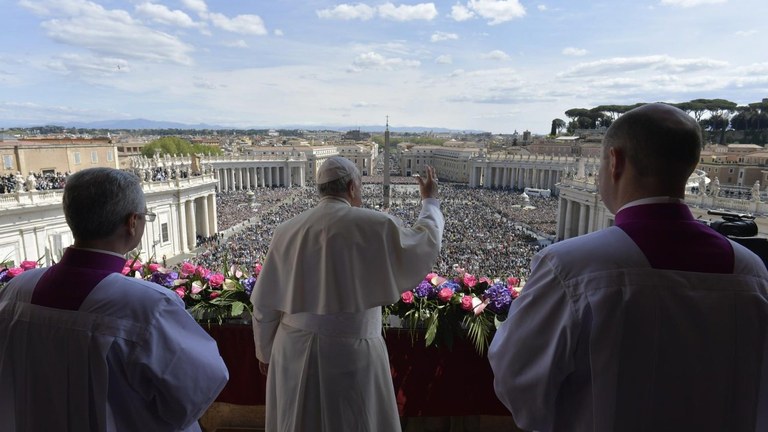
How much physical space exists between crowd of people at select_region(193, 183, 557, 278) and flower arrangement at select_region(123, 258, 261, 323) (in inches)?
338

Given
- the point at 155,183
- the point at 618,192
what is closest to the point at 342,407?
the point at 618,192

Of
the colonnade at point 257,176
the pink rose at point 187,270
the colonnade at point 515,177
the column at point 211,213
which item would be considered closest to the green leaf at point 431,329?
the pink rose at point 187,270

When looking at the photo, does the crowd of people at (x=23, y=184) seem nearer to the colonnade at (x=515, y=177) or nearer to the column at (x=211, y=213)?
the column at (x=211, y=213)

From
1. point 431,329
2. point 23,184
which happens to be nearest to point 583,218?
point 431,329

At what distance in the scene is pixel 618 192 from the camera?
1.69 metres

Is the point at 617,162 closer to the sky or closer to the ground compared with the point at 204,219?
closer to the sky

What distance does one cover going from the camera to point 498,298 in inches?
149

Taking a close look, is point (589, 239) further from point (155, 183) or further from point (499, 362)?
point (155, 183)

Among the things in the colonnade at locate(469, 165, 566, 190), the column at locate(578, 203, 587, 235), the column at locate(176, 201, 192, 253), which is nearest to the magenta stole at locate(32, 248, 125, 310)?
the column at locate(176, 201, 192, 253)

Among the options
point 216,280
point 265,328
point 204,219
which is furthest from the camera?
point 204,219

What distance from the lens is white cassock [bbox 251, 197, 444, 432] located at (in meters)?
2.80

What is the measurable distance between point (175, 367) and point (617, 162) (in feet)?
6.12

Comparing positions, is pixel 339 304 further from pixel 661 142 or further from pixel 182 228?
pixel 182 228

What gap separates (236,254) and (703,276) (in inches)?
859
